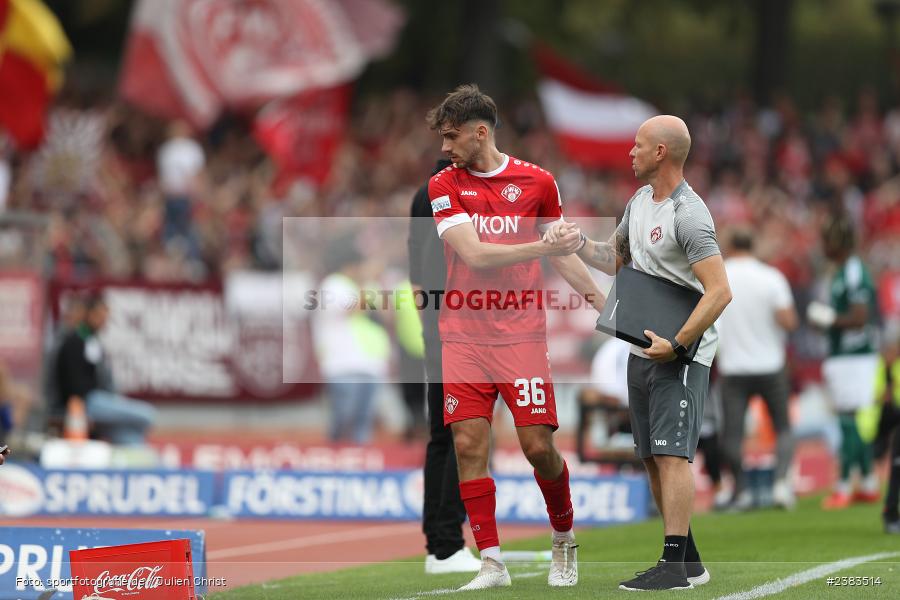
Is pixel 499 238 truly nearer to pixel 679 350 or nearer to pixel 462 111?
pixel 462 111

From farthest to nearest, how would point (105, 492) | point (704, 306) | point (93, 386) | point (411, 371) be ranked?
point (411, 371) < point (93, 386) < point (105, 492) < point (704, 306)

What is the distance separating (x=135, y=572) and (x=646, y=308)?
2758 millimetres

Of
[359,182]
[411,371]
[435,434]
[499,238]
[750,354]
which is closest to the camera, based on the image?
[499,238]

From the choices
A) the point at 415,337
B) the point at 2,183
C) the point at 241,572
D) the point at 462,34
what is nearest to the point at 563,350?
the point at 415,337

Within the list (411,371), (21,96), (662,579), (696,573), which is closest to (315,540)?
(696,573)

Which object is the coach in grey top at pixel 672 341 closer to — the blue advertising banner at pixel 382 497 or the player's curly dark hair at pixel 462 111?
the player's curly dark hair at pixel 462 111

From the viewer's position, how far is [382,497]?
46.0ft

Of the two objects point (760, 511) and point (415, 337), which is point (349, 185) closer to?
point (415, 337)

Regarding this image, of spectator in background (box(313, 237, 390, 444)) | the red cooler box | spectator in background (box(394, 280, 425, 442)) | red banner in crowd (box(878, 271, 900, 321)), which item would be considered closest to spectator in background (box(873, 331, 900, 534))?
the red cooler box

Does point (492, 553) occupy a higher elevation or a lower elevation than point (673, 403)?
lower

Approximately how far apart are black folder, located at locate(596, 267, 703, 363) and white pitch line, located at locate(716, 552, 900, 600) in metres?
1.17

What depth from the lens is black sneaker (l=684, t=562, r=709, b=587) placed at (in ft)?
26.9

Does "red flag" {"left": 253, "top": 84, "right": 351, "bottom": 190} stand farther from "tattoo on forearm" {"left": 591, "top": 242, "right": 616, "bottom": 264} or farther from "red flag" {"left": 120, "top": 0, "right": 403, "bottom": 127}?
"tattoo on forearm" {"left": 591, "top": 242, "right": 616, "bottom": 264}

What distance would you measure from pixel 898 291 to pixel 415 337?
300 inches
